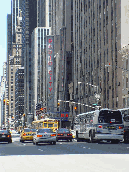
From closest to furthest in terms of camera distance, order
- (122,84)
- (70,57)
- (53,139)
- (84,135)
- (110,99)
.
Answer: (53,139)
(84,135)
(122,84)
(110,99)
(70,57)

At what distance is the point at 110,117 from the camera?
41.9 meters

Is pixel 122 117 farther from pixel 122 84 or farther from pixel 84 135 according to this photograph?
pixel 122 84

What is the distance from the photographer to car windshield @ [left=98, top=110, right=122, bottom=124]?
41.8 metres

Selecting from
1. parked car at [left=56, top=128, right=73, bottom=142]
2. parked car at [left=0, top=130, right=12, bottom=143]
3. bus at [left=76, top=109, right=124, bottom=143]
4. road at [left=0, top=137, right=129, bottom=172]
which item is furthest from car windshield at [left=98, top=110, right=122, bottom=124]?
road at [left=0, top=137, right=129, bottom=172]

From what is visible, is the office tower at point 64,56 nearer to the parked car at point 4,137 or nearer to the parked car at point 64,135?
the parked car at point 64,135

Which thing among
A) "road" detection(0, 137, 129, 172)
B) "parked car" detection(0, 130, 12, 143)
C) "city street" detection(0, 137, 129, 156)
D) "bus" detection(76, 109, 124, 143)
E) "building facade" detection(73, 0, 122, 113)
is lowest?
"city street" detection(0, 137, 129, 156)

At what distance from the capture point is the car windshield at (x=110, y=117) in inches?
1644

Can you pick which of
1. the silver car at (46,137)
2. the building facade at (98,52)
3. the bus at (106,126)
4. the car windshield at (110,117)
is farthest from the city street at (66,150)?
the building facade at (98,52)

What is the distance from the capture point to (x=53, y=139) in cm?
4159

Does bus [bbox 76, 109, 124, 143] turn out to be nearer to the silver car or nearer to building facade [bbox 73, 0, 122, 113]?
the silver car

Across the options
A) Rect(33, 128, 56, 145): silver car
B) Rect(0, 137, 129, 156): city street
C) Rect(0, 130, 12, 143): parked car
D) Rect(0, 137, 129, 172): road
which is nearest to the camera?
Rect(0, 137, 129, 172): road

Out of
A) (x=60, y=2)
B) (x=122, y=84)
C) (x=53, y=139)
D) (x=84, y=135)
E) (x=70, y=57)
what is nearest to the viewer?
(x=53, y=139)
